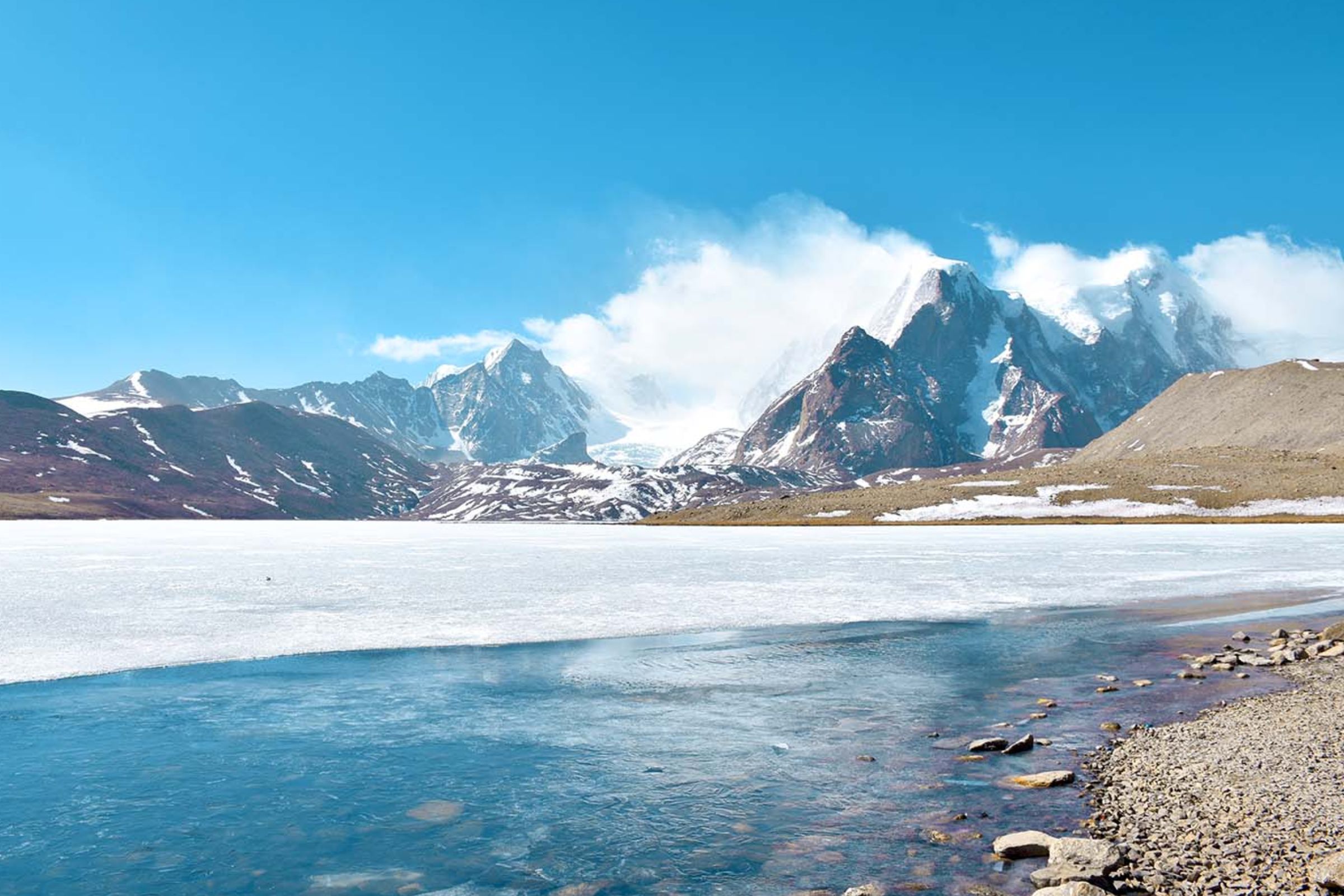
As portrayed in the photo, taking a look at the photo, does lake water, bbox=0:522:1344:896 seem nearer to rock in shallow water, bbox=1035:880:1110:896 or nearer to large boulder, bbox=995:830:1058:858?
large boulder, bbox=995:830:1058:858

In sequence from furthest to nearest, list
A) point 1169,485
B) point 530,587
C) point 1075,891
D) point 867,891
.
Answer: point 1169,485, point 530,587, point 867,891, point 1075,891

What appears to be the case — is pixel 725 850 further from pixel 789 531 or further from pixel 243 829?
pixel 789 531

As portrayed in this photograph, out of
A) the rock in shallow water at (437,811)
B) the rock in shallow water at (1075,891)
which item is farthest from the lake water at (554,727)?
the rock in shallow water at (1075,891)

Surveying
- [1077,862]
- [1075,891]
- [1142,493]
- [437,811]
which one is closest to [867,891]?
[1075,891]

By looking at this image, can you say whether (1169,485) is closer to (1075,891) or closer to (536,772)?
(536,772)

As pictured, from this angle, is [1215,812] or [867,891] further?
[1215,812]

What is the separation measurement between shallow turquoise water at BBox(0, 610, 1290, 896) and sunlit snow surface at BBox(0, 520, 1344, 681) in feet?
19.0

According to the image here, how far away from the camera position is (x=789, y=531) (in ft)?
492

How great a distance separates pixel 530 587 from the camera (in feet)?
174

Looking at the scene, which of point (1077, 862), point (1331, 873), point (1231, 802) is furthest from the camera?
point (1231, 802)

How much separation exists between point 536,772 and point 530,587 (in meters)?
35.2

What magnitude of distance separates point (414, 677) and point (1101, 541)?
88.7m

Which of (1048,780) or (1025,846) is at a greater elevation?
(1025,846)

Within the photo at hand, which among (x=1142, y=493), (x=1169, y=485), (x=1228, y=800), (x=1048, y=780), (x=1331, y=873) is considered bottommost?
(x=1048, y=780)
